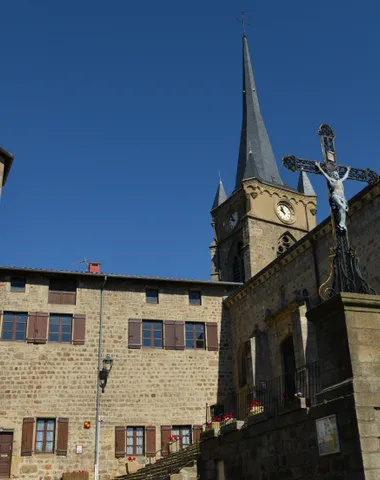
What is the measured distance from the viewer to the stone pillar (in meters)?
7.27

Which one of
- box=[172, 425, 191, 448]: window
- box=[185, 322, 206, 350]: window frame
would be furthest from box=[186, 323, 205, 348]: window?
box=[172, 425, 191, 448]: window

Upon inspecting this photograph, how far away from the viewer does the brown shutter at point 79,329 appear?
21.4 m

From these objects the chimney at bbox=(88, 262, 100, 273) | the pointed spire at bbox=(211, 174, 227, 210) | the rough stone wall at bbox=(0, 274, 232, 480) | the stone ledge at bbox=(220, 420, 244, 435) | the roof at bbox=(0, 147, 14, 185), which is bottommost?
the stone ledge at bbox=(220, 420, 244, 435)

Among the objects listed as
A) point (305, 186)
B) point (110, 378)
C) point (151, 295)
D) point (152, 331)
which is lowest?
point (110, 378)

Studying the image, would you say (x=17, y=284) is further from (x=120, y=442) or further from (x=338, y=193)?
(x=338, y=193)

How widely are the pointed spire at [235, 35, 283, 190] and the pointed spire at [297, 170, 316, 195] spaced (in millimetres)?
1541

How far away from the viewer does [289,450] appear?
360 inches

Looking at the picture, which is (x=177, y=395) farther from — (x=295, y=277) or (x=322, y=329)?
(x=322, y=329)

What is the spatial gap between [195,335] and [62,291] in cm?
537

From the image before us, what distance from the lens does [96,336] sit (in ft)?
71.3

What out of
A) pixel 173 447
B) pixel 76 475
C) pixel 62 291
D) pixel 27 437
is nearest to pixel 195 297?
pixel 62 291

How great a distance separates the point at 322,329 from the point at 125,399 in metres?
14.2

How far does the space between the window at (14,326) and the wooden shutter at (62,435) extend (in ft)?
10.6

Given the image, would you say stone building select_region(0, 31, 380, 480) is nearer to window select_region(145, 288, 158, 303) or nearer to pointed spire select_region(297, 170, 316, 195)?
window select_region(145, 288, 158, 303)
